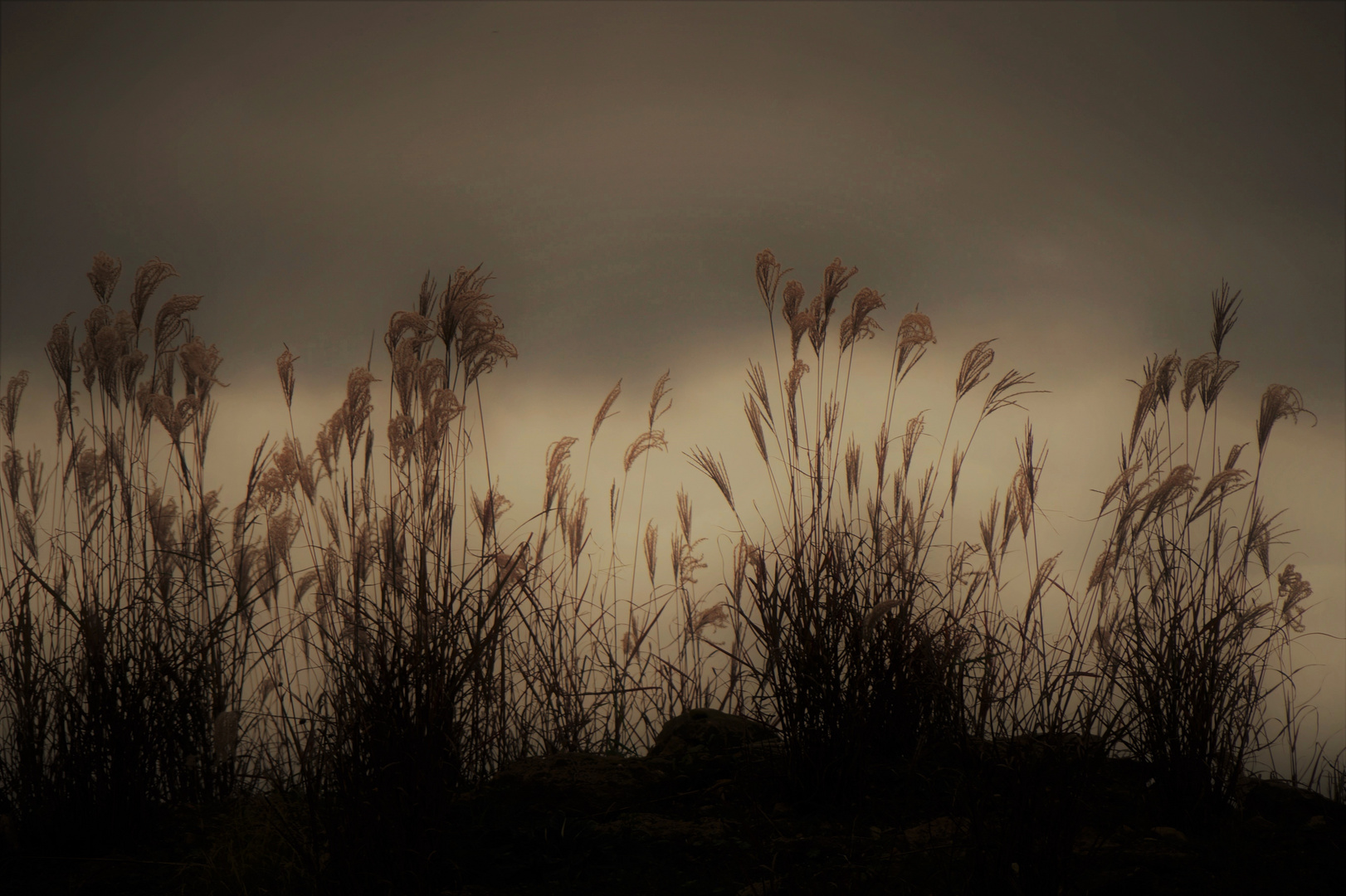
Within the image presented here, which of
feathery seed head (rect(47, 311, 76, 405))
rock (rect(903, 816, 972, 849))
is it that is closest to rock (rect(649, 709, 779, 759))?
rock (rect(903, 816, 972, 849))

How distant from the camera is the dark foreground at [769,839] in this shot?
1443 millimetres

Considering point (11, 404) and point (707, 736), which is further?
point (11, 404)

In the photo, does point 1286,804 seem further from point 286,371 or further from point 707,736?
point 286,371

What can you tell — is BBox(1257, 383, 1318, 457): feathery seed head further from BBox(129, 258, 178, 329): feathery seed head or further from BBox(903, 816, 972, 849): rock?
BBox(129, 258, 178, 329): feathery seed head

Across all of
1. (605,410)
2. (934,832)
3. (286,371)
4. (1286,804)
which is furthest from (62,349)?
(1286,804)

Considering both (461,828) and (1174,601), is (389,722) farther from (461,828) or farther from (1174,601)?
(1174,601)

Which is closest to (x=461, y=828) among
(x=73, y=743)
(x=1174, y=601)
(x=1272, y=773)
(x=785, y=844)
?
(x=785, y=844)

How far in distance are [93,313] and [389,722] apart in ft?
5.50

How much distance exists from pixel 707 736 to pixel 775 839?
55 cm

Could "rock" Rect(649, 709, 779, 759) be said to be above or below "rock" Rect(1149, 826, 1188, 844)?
above

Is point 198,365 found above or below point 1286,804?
above

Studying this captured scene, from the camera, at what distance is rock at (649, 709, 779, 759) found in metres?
2.14

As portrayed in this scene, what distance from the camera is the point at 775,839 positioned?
5.44 feet

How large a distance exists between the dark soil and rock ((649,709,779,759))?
3cm
